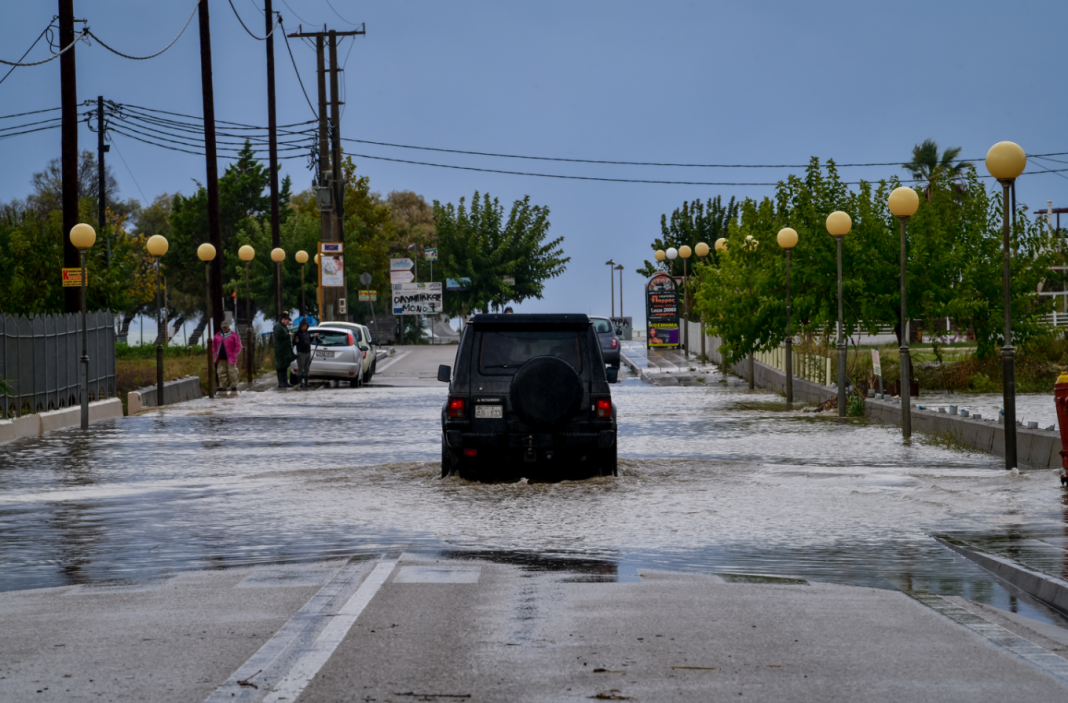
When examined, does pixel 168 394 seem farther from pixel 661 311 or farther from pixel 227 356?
pixel 661 311

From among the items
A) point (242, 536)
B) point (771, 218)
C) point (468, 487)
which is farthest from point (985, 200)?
point (242, 536)

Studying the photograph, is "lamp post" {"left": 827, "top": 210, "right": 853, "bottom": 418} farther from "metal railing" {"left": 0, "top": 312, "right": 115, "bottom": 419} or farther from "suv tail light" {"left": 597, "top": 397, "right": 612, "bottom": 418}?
"metal railing" {"left": 0, "top": 312, "right": 115, "bottom": 419}

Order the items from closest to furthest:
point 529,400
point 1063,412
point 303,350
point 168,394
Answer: point 1063,412, point 529,400, point 168,394, point 303,350

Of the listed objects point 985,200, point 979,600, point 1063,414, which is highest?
point 985,200

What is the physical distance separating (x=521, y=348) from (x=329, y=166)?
40.6 meters

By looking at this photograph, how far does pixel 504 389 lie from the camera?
46.3 feet

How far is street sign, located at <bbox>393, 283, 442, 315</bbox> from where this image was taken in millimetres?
73062

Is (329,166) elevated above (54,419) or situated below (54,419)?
above

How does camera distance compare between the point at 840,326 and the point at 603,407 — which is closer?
the point at 603,407

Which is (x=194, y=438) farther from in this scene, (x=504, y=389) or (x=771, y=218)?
(x=771, y=218)

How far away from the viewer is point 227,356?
111 feet

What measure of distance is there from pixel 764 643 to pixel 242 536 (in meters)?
5.39

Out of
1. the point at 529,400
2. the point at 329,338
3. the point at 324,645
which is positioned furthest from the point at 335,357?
the point at 324,645

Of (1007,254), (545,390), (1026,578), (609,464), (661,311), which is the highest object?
(661,311)
